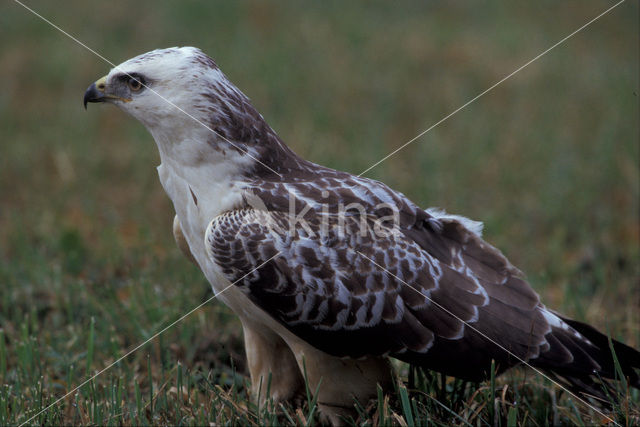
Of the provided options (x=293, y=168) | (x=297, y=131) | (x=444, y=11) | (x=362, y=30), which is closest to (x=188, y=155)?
(x=293, y=168)

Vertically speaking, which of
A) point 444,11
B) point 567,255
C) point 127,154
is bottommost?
point 127,154

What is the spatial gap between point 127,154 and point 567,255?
433cm

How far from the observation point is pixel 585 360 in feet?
11.7

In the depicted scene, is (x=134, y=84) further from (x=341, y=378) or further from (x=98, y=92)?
(x=341, y=378)

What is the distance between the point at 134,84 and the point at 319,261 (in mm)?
1145

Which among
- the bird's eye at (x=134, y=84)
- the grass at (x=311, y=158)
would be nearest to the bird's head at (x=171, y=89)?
the bird's eye at (x=134, y=84)

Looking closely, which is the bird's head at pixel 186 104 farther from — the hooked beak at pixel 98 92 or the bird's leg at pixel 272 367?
the bird's leg at pixel 272 367

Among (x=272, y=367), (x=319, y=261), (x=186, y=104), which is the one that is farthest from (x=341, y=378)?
(x=186, y=104)

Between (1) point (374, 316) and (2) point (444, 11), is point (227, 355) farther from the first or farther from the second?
(2) point (444, 11)

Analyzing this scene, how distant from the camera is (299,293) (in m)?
3.28

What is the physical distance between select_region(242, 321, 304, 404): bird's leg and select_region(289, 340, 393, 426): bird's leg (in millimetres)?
207

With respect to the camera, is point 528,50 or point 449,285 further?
point 528,50

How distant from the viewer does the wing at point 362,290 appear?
3.26m

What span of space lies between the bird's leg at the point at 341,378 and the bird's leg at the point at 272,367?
0.68ft
